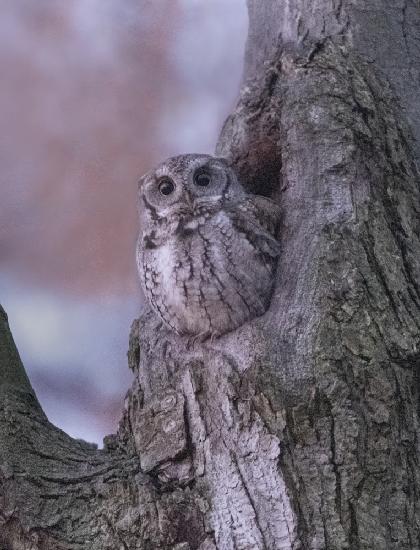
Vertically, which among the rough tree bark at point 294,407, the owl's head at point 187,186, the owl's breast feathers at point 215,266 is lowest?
the rough tree bark at point 294,407

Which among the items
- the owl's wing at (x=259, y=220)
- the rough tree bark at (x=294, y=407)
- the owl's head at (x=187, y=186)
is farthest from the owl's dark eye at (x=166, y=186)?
the rough tree bark at (x=294, y=407)

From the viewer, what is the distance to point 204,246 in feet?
5.36

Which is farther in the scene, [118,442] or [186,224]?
[186,224]

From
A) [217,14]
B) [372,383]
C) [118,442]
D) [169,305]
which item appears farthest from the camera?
[217,14]

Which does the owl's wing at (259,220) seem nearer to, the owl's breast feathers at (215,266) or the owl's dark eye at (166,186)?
the owl's breast feathers at (215,266)

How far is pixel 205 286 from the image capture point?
1.60m

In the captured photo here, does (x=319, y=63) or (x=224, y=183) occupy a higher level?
(x=319, y=63)

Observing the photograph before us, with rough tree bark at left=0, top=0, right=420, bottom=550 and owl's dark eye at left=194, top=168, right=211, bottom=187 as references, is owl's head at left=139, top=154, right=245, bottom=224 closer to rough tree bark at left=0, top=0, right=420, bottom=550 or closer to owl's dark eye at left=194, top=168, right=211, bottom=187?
owl's dark eye at left=194, top=168, right=211, bottom=187

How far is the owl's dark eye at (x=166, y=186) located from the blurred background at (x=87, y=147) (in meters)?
0.06

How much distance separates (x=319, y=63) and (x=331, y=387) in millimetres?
779

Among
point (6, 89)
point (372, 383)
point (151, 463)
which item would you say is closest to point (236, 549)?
point (151, 463)

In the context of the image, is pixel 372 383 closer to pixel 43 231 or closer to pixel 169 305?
pixel 169 305

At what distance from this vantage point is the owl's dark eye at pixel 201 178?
5.81 ft

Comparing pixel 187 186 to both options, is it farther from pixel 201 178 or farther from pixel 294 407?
pixel 294 407
